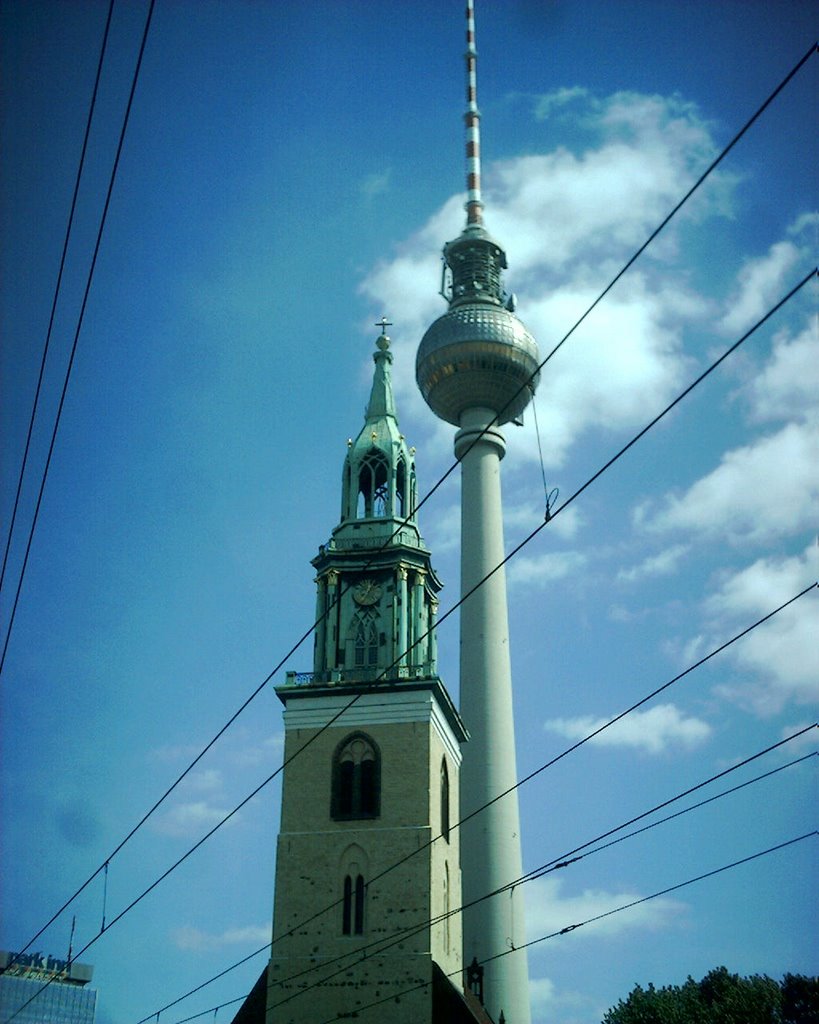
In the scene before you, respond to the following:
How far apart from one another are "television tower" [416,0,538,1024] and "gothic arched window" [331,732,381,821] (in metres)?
6.36

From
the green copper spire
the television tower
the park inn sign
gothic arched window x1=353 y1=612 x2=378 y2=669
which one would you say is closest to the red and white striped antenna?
the television tower

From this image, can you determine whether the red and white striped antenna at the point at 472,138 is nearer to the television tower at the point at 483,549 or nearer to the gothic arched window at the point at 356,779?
the television tower at the point at 483,549

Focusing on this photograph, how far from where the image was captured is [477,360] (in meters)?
77.0

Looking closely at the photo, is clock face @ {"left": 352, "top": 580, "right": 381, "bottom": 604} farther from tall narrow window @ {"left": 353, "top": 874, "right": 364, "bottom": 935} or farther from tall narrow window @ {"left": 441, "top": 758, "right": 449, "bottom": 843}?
tall narrow window @ {"left": 353, "top": 874, "right": 364, "bottom": 935}

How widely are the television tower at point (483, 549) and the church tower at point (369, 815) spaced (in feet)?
12.7

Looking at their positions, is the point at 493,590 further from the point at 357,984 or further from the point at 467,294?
the point at 357,984

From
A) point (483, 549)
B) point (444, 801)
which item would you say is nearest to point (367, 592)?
point (444, 801)

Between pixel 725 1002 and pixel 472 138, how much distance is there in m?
53.4

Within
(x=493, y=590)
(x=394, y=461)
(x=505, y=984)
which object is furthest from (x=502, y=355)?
(x=505, y=984)

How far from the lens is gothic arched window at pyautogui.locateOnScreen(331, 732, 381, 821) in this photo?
46969mm

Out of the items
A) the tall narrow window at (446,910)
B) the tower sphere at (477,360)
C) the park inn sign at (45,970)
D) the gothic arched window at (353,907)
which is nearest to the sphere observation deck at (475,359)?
the tower sphere at (477,360)

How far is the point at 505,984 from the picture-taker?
2354 inches

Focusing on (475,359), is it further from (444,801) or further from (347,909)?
(347,909)

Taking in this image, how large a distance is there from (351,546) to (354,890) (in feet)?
49.4
